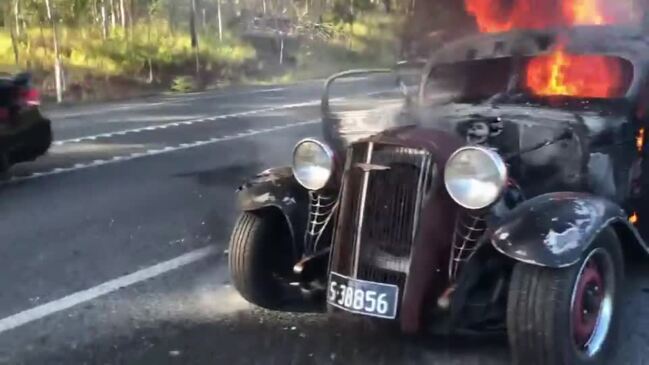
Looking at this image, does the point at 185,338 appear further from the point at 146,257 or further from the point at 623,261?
the point at 623,261

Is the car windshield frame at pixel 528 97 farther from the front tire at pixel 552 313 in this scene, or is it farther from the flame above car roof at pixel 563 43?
the front tire at pixel 552 313

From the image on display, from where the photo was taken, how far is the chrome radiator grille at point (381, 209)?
4.11 metres

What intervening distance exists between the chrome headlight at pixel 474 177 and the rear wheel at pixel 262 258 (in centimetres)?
124

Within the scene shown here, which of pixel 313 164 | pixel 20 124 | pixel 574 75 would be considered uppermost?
pixel 574 75

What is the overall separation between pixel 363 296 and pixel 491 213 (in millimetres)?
655

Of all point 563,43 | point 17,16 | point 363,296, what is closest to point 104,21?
point 17,16

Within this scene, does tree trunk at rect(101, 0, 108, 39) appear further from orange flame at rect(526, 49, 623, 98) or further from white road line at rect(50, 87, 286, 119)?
orange flame at rect(526, 49, 623, 98)

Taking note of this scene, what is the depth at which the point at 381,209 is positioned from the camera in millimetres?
4168

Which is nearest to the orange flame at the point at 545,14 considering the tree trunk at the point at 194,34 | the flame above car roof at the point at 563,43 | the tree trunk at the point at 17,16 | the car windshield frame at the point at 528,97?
the flame above car roof at the point at 563,43

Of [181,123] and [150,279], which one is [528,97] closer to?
[150,279]

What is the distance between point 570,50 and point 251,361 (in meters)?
2.50

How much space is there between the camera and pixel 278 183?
4996 mm

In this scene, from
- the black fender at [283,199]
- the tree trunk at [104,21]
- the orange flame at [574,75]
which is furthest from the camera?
the tree trunk at [104,21]

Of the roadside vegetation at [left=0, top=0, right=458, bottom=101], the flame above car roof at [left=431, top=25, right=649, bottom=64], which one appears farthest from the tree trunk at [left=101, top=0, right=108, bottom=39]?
the flame above car roof at [left=431, top=25, right=649, bottom=64]
